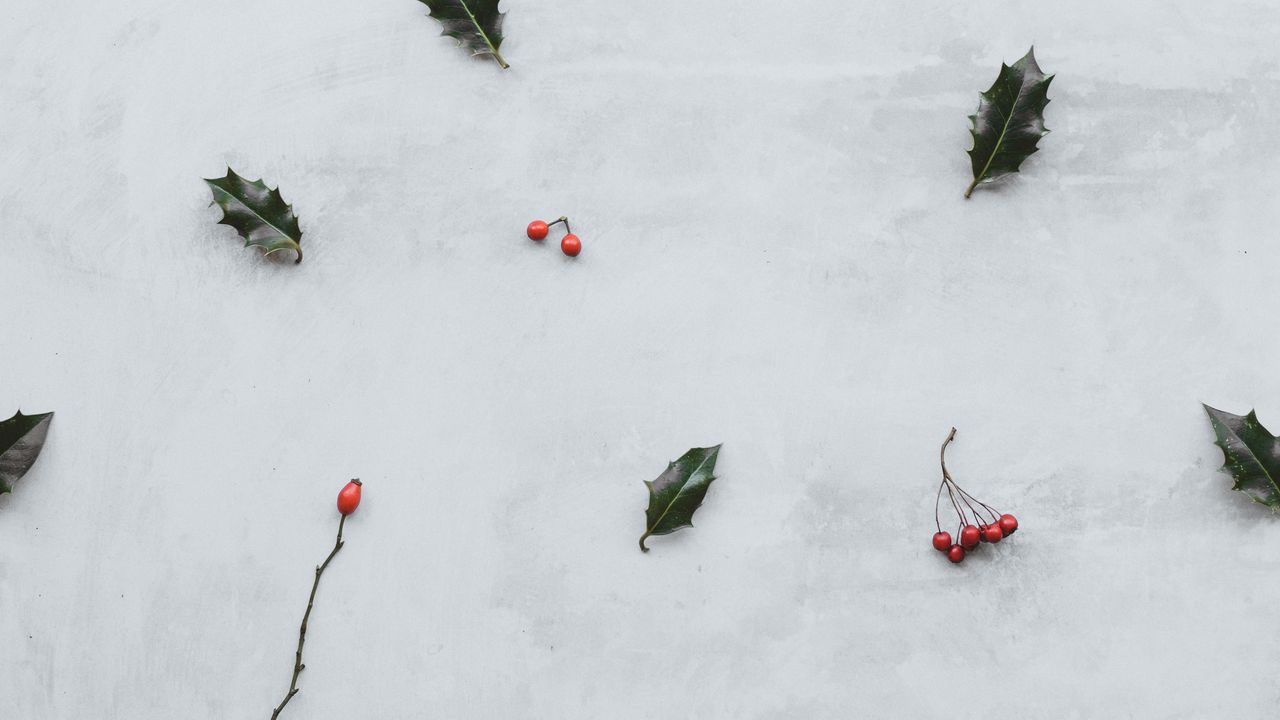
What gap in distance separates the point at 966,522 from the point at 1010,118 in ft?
2.79

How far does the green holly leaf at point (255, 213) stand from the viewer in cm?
196

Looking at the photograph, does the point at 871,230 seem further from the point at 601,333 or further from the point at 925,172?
the point at 601,333

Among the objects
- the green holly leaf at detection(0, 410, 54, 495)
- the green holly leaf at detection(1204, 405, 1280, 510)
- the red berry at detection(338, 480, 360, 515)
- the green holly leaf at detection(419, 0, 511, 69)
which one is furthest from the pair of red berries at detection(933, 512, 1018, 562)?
the green holly leaf at detection(0, 410, 54, 495)

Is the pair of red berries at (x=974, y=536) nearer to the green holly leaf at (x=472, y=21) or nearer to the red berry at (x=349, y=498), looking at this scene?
the red berry at (x=349, y=498)

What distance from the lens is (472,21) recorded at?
6.64 feet

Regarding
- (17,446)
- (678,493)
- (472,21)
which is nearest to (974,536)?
(678,493)

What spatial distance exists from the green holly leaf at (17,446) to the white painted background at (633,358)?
0.12 feet

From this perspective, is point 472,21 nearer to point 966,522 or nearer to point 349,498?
point 349,498

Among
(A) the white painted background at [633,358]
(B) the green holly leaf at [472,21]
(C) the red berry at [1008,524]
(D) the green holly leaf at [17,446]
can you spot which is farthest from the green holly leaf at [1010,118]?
(D) the green holly leaf at [17,446]

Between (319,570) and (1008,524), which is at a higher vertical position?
(1008,524)

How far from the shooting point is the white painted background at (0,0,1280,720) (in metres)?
1.89

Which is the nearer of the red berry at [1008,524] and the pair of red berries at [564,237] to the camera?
the red berry at [1008,524]

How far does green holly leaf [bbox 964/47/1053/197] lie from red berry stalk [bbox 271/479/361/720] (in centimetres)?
144

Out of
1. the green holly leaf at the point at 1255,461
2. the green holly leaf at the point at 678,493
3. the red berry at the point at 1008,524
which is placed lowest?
the green holly leaf at the point at 678,493
